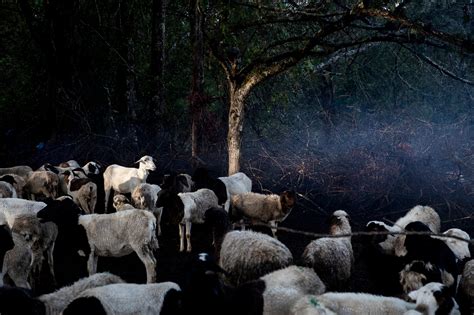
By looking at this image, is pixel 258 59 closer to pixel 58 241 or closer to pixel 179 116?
pixel 58 241

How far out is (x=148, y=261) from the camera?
23.1ft

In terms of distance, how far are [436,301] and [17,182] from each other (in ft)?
29.2

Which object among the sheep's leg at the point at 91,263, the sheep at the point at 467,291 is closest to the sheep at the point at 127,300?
the sheep's leg at the point at 91,263

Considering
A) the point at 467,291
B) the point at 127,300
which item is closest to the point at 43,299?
the point at 127,300

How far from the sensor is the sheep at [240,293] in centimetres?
489

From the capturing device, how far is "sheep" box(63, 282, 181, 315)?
4.53 meters

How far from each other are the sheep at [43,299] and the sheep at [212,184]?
184 inches

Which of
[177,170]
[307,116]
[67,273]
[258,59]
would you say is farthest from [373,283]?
[307,116]

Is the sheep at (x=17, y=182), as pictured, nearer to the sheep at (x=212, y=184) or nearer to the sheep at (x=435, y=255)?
the sheep at (x=212, y=184)

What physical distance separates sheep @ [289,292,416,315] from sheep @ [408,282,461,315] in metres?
0.16

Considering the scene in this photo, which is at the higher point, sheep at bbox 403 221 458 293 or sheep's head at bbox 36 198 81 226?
sheep's head at bbox 36 198 81 226

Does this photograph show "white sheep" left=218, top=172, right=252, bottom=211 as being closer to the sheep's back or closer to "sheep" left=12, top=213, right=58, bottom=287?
"sheep" left=12, top=213, right=58, bottom=287

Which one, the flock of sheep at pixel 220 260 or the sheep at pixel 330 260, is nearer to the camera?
the flock of sheep at pixel 220 260

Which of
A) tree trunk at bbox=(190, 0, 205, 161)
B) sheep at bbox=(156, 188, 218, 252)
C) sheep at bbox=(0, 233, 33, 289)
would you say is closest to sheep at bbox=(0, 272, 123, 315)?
sheep at bbox=(0, 233, 33, 289)
